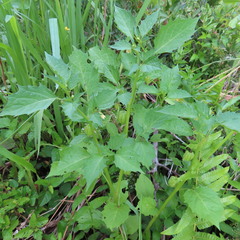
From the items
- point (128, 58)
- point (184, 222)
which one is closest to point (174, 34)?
point (128, 58)

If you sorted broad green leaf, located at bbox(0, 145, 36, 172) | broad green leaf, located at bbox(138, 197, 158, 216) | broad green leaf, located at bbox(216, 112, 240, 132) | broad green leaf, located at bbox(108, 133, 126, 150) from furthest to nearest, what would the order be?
broad green leaf, located at bbox(0, 145, 36, 172)
broad green leaf, located at bbox(138, 197, 158, 216)
broad green leaf, located at bbox(108, 133, 126, 150)
broad green leaf, located at bbox(216, 112, 240, 132)

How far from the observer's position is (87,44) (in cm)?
151

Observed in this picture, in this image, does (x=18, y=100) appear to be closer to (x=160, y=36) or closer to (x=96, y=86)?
(x=96, y=86)

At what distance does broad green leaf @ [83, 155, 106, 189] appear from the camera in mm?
518

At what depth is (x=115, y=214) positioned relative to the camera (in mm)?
705

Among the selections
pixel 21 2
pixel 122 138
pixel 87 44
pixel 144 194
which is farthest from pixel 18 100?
pixel 87 44

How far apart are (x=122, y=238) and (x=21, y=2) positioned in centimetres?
108

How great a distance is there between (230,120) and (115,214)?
399 millimetres

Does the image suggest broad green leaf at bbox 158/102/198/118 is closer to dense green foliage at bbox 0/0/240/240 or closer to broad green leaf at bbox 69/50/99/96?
dense green foliage at bbox 0/0/240/240

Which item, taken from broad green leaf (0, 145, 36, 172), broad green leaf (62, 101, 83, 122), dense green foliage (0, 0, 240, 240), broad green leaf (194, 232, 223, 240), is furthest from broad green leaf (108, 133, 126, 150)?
broad green leaf (0, 145, 36, 172)

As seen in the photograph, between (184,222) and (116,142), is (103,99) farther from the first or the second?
(184,222)

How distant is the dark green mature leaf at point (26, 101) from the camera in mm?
495

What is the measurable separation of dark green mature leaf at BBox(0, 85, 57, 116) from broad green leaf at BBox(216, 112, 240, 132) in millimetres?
349

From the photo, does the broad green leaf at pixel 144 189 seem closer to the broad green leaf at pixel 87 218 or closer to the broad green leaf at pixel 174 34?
the broad green leaf at pixel 87 218
